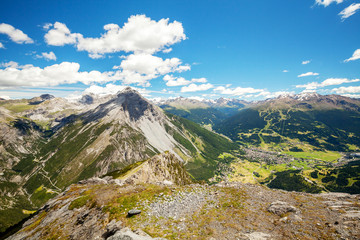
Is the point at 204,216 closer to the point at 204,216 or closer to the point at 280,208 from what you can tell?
the point at 204,216

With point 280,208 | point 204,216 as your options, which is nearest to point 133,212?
point 204,216

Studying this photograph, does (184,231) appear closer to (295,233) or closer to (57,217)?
(295,233)

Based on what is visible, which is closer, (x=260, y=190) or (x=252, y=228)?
(x=252, y=228)

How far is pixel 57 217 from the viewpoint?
37.0 m

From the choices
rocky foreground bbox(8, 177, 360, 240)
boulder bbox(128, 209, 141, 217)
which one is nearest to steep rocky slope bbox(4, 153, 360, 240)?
rocky foreground bbox(8, 177, 360, 240)

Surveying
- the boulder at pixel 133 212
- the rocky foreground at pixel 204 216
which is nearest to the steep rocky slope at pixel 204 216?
the rocky foreground at pixel 204 216

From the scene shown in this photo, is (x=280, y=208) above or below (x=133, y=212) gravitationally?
above

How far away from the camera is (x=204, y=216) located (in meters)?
26.1

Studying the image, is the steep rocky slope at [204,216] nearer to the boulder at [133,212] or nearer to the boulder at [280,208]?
the boulder at [280,208]

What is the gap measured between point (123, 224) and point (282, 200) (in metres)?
30.3

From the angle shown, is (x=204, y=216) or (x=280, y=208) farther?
(x=204, y=216)

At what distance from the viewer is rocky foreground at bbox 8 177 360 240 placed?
67.2 ft

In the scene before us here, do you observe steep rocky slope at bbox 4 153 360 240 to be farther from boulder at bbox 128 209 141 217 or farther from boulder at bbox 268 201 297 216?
boulder at bbox 128 209 141 217

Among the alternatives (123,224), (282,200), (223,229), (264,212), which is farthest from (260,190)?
(123,224)
